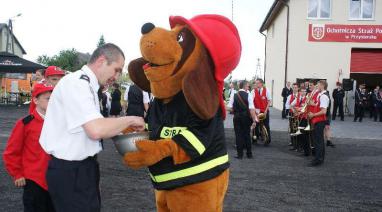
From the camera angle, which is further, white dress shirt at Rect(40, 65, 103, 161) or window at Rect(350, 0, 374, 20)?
window at Rect(350, 0, 374, 20)

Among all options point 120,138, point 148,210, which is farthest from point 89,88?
point 148,210

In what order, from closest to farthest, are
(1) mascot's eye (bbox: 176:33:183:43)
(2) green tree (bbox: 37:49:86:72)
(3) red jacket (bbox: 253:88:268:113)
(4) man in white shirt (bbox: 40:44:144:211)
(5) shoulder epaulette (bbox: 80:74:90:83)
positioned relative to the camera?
A: 1. (4) man in white shirt (bbox: 40:44:144:211)
2. (5) shoulder epaulette (bbox: 80:74:90:83)
3. (1) mascot's eye (bbox: 176:33:183:43)
4. (3) red jacket (bbox: 253:88:268:113)
5. (2) green tree (bbox: 37:49:86:72)

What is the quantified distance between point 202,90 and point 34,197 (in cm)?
190

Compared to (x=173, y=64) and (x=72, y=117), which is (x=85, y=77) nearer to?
(x=72, y=117)

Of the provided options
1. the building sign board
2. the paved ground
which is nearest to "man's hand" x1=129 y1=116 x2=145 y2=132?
the paved ground

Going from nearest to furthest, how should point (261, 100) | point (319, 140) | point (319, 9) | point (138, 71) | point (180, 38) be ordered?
point (180, 38)
point (138, 71)
point (319, 140)
point (261, 100)
point (319, 9)

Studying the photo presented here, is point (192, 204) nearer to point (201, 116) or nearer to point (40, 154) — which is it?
point (201, 116)

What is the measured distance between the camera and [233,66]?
3.54 meters

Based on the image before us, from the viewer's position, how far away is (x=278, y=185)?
731cm

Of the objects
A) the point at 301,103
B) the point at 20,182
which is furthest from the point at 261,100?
the point at 20,182

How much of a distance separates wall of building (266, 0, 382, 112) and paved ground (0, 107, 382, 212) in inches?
511

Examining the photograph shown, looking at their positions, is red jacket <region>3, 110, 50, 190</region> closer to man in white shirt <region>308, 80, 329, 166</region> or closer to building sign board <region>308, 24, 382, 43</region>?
man in white shirt <region>308, 80, 329, 166</region>

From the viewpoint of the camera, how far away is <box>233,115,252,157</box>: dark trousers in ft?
33.3

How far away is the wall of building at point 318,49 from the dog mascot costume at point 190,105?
68.9 feet
